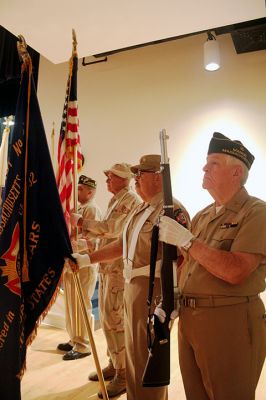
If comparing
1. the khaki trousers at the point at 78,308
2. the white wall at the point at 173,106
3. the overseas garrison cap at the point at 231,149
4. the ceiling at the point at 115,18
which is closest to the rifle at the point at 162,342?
the overseas garrison cap at the point at 231,149

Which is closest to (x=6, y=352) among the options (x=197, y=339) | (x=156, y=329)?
(x=156, y=329)

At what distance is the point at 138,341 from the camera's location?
5.66ft

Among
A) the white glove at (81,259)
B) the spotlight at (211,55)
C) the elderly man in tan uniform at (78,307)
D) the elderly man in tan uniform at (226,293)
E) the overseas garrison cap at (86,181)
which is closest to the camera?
the elderly man in tan uniform at (226,293)

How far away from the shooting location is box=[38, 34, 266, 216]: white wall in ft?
13.4

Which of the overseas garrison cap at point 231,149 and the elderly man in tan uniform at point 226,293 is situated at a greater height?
the overseas garrison cap at point 231,149

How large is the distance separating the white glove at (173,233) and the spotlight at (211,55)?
3.23m

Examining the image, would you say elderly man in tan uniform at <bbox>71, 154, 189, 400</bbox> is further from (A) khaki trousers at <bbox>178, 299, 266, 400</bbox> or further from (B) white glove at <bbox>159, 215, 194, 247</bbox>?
(A) khaki trousers at <bbox>178, 299, 266, 400</bbox>

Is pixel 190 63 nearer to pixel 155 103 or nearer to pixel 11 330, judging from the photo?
pixel 155 103

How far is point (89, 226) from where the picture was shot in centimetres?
243

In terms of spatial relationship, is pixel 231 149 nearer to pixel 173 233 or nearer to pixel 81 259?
pixel 173 233

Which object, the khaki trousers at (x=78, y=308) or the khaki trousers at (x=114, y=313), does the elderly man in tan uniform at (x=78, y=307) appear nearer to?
the khaki trousers at (x=78, y=308)

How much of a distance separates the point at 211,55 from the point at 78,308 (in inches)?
128

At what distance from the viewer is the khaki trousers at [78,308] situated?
3037 mm

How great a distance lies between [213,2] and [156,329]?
8.02 feet
